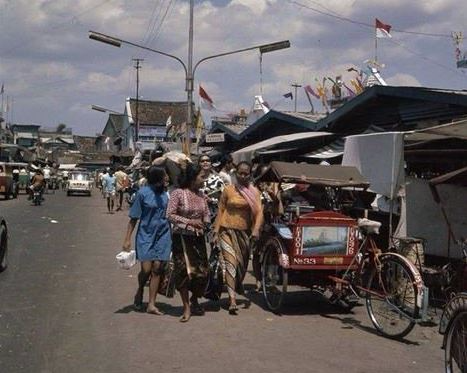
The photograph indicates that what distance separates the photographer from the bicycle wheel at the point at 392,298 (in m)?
6.30

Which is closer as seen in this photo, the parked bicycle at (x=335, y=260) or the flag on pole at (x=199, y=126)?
the parked bicycle at (x=335, y=260)

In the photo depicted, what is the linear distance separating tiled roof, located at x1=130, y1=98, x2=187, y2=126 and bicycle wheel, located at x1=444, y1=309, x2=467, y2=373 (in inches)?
2468

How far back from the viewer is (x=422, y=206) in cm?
882

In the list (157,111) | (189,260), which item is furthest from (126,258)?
(157,111)

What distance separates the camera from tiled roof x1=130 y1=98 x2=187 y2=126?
6713 centimetres

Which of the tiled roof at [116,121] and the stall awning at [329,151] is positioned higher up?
the tiled roof at [116,121]

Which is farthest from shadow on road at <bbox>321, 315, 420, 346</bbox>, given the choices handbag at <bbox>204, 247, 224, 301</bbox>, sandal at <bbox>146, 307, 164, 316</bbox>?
sandal at <bbox>146, 307, 164, 316</bbox>

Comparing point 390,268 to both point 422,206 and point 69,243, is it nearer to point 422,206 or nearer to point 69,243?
point 422,206

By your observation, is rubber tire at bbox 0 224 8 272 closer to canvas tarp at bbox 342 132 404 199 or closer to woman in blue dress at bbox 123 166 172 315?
woman in blue dress at bbox 123 166 172 315

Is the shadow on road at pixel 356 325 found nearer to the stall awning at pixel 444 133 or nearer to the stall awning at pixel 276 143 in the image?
the stall awning at pixel 444 133

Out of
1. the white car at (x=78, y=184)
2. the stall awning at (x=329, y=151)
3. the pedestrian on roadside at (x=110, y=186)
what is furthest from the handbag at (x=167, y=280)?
the white car at (x=78, y=184)

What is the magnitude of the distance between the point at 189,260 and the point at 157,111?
62172mm

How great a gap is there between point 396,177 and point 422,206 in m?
0.54

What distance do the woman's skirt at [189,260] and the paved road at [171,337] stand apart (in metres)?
0.45
